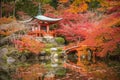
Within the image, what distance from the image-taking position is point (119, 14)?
15367mm

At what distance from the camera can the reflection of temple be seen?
3719cm

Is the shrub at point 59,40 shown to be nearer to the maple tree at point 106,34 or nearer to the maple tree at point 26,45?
the maple tree at point 26,45

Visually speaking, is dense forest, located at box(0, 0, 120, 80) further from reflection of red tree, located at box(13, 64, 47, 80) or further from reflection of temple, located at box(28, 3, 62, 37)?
reflection of red tree, located at box(13, 64, 47, 80)

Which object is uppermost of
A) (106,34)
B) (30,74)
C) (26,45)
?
(106,34)

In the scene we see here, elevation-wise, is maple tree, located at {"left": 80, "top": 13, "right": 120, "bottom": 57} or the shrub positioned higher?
maple tree, located at {"left": 80, "top": 13, "right": 120, "bottom": 57}

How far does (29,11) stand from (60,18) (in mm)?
10824

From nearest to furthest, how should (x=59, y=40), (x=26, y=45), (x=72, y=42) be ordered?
(x=26, y=45), (x=72, y=42), (x=59, y=40)

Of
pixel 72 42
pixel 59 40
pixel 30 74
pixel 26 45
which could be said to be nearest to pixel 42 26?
pixel 59 40

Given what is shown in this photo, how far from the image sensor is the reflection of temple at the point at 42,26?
3719 centimetres

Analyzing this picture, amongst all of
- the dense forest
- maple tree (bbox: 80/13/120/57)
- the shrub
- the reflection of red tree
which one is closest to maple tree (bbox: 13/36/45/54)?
the dense forest

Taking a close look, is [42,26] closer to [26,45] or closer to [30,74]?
[26,45]

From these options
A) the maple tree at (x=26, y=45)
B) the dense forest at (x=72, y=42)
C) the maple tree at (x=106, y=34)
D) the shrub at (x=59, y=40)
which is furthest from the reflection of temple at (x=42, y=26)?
the maple tree at (x=106, y=34)

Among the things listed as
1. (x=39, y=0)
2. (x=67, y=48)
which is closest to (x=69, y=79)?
(x=67, y=48)

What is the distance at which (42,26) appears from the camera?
39.4 meters
